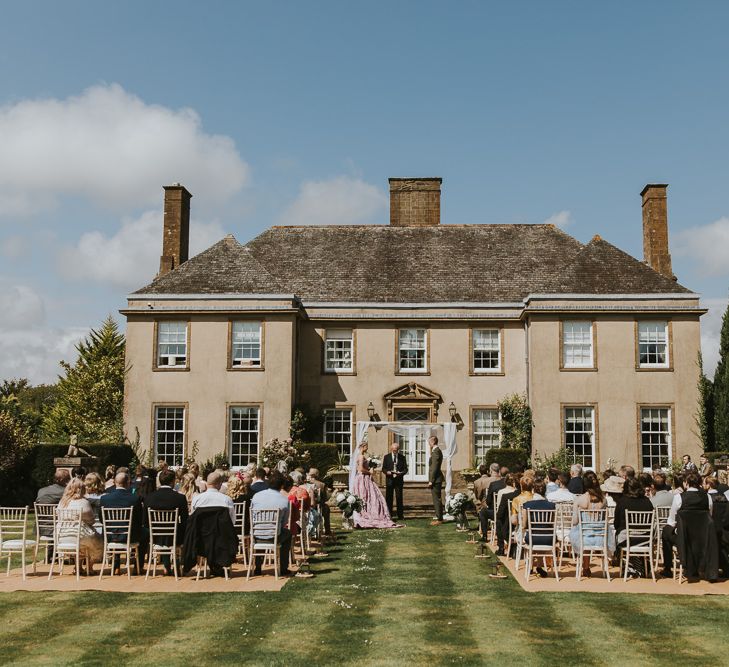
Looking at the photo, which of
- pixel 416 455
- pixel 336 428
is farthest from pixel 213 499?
pixel 336 428

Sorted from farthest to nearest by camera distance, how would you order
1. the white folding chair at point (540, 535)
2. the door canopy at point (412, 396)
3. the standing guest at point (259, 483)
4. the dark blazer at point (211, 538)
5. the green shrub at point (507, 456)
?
the door canopy at point (412, 396), the green shrub at point (507, 456), the standing guest at point (259, 483), the white folding chair at point (540, 535), the dark blazer at point (211, 538)

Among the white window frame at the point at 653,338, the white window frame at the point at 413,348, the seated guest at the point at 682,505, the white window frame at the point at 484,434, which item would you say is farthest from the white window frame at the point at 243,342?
the seated guest at the point at 682,505

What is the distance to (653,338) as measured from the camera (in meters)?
28.0

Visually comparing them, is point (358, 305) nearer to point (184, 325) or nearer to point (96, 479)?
point (184, 325)

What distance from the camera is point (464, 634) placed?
9242 mm

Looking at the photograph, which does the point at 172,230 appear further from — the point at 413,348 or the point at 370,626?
the point at 370,626

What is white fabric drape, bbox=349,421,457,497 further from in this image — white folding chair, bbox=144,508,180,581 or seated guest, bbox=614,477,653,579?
white folding chair, bbox=144,508,180,581

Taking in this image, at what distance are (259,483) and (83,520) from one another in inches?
122

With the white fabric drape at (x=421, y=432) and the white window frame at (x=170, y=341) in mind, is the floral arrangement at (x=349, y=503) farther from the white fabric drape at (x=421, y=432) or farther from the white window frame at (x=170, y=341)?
the white window frame at (x=170, y=341)

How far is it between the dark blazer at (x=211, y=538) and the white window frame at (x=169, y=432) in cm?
1533

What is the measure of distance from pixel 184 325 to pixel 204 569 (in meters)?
16.5

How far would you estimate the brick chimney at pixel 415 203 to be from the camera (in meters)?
34.8

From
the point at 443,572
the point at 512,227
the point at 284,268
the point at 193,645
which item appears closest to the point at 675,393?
the point at 512,227

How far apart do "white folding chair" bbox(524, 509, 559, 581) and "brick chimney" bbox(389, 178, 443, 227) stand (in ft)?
73.9
